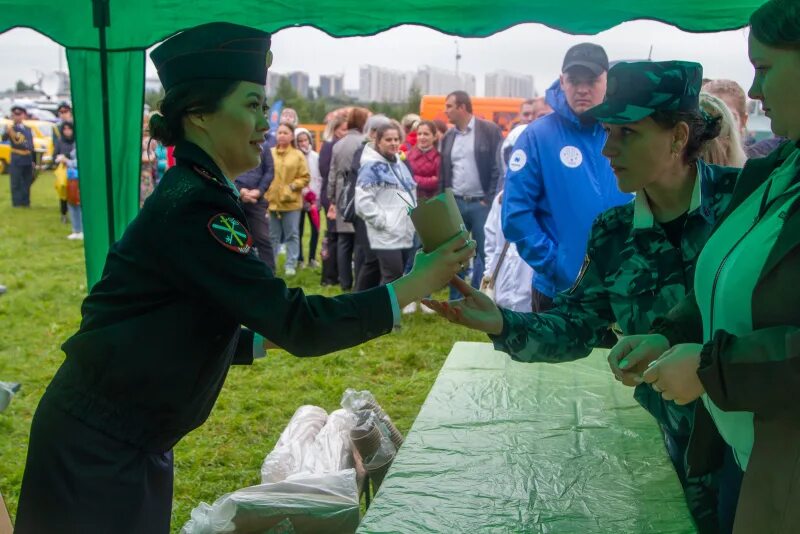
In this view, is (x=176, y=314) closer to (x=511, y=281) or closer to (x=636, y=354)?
(x=636, y=354)

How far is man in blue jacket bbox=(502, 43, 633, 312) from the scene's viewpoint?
3.53 m

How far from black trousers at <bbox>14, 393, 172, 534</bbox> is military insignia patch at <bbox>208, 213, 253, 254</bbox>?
536 millimetres

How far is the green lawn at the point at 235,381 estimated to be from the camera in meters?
3.95

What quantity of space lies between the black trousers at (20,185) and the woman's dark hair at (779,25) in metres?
15.6

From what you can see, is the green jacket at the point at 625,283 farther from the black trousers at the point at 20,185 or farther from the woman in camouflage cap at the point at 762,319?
the black trousers at the point at 20,185

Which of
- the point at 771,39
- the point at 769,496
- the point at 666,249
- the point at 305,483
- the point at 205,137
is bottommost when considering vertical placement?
the point at 305,483

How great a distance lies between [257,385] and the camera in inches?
209

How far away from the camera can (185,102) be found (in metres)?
1.79

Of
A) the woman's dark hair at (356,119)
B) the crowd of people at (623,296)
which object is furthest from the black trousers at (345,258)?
the crowd of people at (623,296)

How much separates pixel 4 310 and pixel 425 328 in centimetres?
397

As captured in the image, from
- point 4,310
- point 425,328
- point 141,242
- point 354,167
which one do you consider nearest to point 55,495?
point 141,242

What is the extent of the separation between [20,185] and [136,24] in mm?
13328

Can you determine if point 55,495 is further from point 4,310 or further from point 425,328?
point 4,310

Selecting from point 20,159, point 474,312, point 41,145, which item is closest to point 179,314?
point 474,312
